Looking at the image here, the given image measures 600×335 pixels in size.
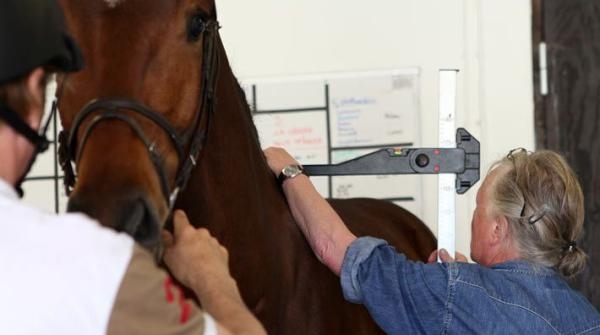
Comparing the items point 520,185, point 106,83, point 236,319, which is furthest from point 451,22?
point 236,319

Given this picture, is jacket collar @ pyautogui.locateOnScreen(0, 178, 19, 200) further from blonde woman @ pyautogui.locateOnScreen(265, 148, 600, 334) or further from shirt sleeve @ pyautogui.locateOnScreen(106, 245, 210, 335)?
blonde woman @ pyautogui.locateOnScreen(265, 148, 600, 334)

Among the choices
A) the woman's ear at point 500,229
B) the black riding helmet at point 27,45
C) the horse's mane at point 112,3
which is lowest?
the woman's ear at point 500,229

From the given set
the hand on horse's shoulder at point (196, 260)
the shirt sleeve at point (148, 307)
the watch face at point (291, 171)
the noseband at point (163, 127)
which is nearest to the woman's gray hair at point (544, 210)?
the watch face at point (291, 171)

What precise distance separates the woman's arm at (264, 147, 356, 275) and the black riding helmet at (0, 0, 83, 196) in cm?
105

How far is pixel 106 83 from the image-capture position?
6.08ft

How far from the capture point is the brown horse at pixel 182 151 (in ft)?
5.65

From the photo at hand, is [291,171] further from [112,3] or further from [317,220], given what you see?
[112,3]

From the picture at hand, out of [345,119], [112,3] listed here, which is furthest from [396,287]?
[345,119]

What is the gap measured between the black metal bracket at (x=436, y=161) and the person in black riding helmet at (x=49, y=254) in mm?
1372

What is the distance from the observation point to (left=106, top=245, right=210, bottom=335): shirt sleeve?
1175 mm

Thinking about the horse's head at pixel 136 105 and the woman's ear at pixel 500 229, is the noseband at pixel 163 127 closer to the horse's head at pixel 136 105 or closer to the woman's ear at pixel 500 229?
the horse's head at pixel 136 105

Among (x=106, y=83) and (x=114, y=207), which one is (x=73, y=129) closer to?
(x=106, y=83)

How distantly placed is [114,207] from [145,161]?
16 centimetres

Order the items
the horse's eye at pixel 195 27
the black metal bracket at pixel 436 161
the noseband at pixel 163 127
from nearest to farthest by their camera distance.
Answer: the noseband at pixel 163 127
the horse's eye at pixel 195 27
the black metal bracket at pixel 436 161
